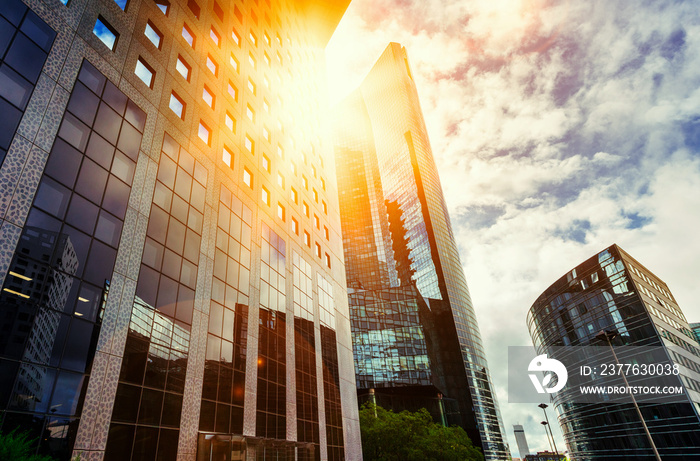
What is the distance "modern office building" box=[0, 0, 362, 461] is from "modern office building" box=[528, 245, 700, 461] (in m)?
61.6

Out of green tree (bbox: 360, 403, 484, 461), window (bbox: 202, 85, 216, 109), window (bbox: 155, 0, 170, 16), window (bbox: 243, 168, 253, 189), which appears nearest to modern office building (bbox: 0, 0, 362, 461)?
window (bbox: 155, 0, 170, 16)

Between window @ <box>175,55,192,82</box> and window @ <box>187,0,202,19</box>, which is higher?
window @ <box>187,0,202,19</box>

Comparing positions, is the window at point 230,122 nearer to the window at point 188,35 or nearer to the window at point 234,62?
the window at point 188,35

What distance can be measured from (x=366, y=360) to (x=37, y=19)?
9303 centimetres

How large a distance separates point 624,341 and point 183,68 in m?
89.2

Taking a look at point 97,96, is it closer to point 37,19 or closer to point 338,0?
point 37,19

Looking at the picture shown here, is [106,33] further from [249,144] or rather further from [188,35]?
[249,144]

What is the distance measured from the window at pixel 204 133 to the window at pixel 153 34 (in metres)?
5.52

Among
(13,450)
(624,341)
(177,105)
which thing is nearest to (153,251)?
(177,105)

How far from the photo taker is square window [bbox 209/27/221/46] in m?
33.1

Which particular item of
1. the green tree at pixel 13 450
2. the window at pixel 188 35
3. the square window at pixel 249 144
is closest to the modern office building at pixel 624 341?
the square window at pixel 249 144

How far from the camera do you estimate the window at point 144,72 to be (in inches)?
936

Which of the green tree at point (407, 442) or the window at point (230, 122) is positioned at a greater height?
the window at point (230, 122)

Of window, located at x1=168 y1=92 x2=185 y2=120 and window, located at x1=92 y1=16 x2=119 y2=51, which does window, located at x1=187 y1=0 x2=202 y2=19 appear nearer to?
window, located at x1=168 y1=92 x2=185 y2=120
